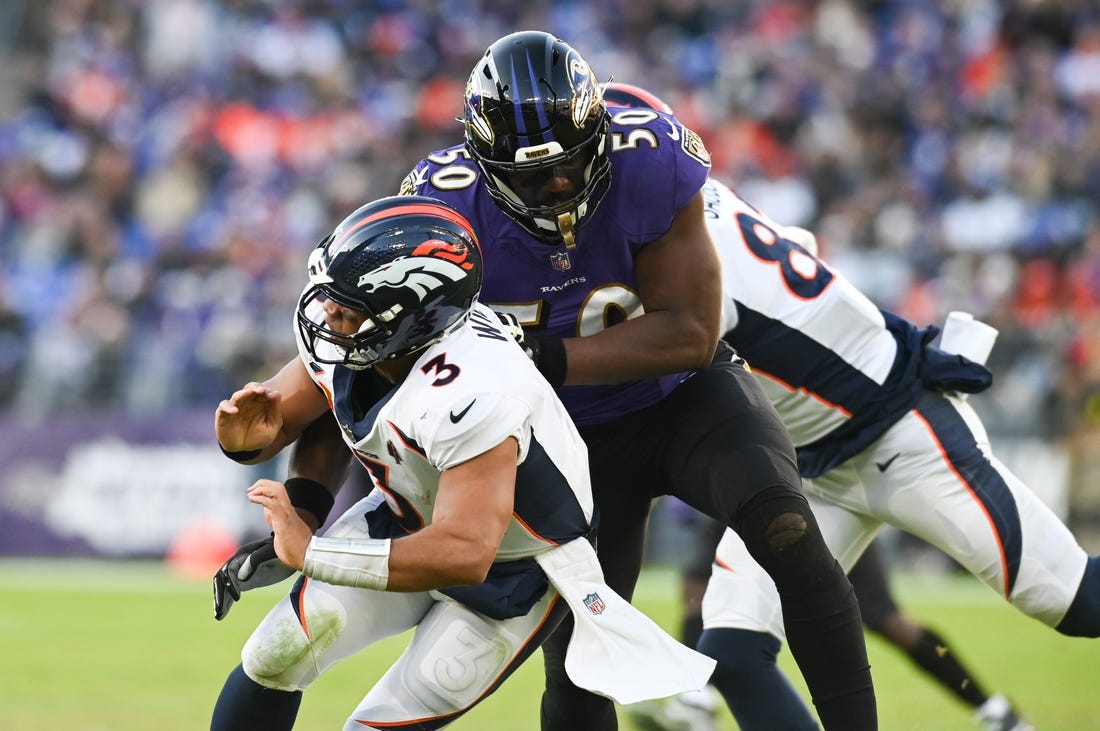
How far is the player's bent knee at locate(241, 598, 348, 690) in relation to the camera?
3.63 meters

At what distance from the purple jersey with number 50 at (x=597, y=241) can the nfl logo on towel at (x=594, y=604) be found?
30.6 inches

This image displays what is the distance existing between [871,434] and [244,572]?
208 centimetres

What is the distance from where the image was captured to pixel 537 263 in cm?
419

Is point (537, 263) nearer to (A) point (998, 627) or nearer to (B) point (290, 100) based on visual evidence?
(A) point (998, 627)

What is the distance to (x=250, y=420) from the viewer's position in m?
3.84

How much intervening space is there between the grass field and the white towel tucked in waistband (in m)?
2.50

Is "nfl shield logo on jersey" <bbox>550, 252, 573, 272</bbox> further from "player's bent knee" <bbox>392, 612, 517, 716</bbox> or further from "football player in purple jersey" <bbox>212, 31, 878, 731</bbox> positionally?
"player's bent knee" <bbox>392, 612, 517, 716</bbox>

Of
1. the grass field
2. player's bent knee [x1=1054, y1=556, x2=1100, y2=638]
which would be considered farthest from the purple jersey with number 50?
the grass field

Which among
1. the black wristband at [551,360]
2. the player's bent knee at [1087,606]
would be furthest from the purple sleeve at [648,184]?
the player's bent knee at [1087,606]

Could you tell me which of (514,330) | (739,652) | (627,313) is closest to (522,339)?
(514,330)

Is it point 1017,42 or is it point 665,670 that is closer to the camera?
point 665,670

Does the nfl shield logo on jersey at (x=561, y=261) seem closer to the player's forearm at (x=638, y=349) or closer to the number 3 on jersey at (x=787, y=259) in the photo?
the player's forearm at (x=638, y=349)

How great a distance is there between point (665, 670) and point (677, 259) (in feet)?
3.69

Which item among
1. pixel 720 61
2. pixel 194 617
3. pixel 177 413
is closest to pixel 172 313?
pixel 177 413
